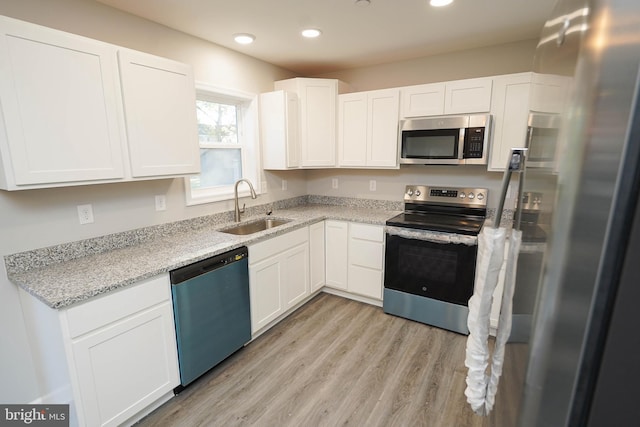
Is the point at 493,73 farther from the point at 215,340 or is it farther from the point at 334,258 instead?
the point at 215,340

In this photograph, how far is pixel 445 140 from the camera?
2.76m

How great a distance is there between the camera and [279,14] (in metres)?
2.13

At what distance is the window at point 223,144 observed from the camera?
2754mm

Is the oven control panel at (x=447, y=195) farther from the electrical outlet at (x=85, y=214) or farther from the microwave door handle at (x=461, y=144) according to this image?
the electrical outlet at (x=85, y=214)

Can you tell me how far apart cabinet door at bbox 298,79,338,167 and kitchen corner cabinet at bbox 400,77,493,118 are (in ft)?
2.59

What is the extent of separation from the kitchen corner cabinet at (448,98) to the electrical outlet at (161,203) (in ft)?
7.56

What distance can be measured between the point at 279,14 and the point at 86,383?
2495 mm

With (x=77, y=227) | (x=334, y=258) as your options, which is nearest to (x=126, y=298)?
(x=77, y=227)

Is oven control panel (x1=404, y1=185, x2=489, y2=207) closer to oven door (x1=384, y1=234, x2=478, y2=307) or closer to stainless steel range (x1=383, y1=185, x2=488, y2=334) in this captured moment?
stainless steel range (x1=383, y1=185, x2=488, y2=334)

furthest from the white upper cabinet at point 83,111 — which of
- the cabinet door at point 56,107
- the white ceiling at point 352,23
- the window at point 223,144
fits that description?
the window at point 223,144

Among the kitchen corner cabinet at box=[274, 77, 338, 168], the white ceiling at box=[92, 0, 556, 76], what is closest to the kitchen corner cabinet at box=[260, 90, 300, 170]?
the kitchen corner cabinet at box=[274, 77, 338, 168]

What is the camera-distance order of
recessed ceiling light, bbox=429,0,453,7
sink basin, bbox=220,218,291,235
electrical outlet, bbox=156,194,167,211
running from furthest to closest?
sink basin, bbox=220,218,291,235
electrical outlet, bbox=156,194,167,211
recessed ceiling light, bbox=429,0,453,7

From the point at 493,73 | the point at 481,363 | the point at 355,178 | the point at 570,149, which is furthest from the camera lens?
the point at 355,178

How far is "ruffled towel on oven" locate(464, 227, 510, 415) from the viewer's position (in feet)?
2.69
